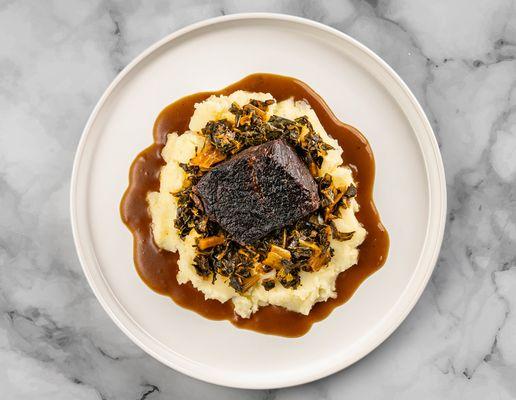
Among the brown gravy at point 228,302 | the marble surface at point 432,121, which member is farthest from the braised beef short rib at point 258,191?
the marble surface at point 432,121

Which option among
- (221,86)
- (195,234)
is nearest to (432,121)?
(221,86)

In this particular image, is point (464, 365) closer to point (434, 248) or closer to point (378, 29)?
point (434, 248)

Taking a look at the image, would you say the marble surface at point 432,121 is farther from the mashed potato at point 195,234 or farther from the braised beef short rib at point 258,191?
the braised beef short rib at point 258,191

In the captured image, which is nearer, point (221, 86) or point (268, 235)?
point (268, 235)

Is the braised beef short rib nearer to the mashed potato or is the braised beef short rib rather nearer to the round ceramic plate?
the mashed potato

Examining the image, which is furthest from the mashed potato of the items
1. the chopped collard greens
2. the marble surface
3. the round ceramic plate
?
the marble surface

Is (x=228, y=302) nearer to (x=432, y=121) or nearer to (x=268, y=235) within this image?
(x=268, y=235)
